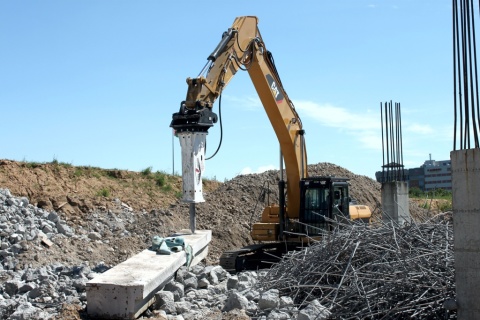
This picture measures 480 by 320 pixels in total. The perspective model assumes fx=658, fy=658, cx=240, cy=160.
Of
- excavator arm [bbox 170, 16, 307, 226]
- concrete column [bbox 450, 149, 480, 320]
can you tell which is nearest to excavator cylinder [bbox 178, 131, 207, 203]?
excavator arm [bbox 170, 16, 307, 226]

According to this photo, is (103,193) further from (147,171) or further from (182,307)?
(182,307)

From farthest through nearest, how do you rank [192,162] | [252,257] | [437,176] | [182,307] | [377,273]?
[437,176] → [252,257] → [192,162] → [182,307] → [377,273]

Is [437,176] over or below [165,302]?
over

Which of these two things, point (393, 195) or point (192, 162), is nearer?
point (192, 162)

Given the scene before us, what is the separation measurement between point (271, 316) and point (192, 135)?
3447 millimetres

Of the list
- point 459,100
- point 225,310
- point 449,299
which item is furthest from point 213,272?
point 459,100

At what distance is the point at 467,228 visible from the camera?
691 centimetres

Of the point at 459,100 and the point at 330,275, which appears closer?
the point at 459,100

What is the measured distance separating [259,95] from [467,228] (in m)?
7.45

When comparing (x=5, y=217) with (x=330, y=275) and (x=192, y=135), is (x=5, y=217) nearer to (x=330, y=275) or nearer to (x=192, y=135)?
(x=192, y=135)

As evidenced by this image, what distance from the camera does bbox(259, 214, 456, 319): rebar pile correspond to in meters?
7.89

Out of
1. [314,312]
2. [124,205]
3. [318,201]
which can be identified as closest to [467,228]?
[314,312]

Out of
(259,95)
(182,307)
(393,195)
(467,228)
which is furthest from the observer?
(393,195)

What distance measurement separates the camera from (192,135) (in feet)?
34.1
